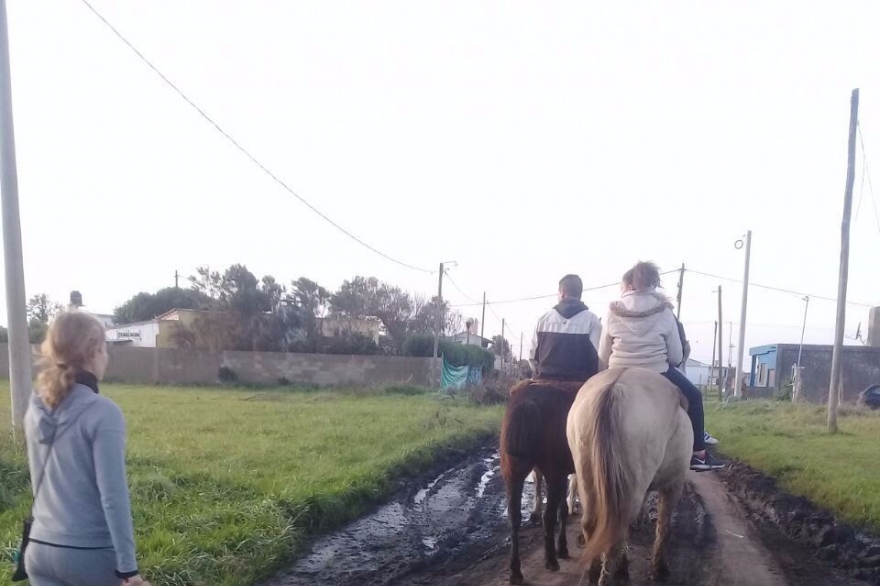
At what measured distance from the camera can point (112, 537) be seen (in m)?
2.63

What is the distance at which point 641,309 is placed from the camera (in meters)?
5.80

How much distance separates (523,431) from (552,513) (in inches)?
25.3

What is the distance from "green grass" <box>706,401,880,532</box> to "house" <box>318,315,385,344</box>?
63.4 feet

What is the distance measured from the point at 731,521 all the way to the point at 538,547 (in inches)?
101

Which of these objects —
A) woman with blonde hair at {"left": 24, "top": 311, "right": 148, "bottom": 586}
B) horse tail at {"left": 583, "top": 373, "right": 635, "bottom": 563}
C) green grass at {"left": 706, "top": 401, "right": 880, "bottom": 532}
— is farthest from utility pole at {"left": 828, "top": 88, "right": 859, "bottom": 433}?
woman with blonde hair at {"left": 24, "top": 311, "right": 148, "bottom": 586}

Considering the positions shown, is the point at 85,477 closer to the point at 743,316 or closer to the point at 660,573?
the point at 660,573

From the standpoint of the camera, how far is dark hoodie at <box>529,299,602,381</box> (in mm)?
6246

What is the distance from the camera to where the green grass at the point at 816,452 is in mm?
8000

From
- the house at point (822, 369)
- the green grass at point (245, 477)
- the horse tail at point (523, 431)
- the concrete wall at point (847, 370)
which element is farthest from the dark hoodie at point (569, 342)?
the concrete wall at point (847, 370)

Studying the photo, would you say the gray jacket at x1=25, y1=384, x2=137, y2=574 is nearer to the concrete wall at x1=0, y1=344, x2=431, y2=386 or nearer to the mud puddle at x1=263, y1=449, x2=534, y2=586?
the mud puddle at x1=263, y1=449, x2=534, y2=586

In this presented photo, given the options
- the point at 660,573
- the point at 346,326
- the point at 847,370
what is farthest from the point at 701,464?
the point at 847,370

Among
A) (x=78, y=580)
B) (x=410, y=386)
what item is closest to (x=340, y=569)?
(x=78, y=580)

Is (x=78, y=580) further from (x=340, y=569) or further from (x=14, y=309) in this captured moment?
(x=14, y=309)

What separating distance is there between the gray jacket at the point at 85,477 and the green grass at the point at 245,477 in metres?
2.24
